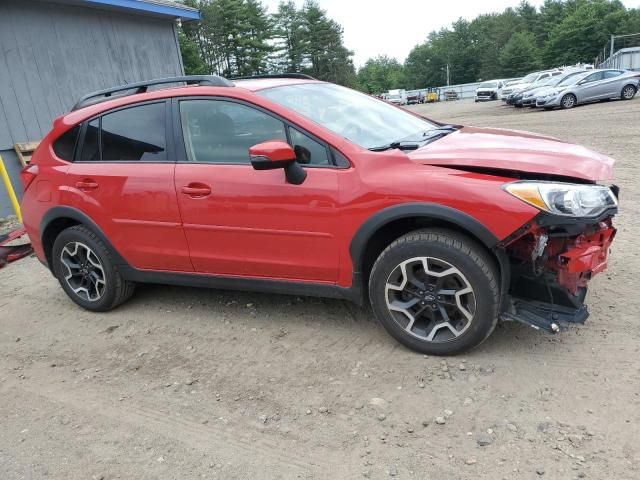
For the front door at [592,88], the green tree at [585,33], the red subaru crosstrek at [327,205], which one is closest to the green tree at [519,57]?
the green tree at [585,33]

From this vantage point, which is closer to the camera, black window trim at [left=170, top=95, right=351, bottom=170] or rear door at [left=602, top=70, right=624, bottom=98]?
black window trim at [left=170, top=95, right=351, bottom=170]

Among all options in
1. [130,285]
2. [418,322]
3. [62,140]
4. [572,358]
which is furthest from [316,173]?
[62,140]

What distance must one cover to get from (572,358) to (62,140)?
409 cm

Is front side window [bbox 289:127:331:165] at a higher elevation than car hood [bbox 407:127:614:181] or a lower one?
higher

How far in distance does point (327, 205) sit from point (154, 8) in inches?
365

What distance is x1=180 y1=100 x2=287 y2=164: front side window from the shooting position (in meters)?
3.40

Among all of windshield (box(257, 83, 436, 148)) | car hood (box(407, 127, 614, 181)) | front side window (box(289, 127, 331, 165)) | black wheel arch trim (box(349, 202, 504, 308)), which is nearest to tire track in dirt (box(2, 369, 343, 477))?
black wheel arch trim (box(349, 202, 504, 308))

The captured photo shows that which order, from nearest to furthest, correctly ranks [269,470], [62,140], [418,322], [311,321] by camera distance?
1. [269,470]
2. [418,322]
3. [311,321]
4. [62,140]

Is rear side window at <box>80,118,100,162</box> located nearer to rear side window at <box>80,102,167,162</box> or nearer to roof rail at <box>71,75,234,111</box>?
rear side window at <box>80,102,167,162</box>

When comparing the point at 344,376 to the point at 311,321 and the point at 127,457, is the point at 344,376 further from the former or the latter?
the point at 127,457

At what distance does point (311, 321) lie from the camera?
379cm

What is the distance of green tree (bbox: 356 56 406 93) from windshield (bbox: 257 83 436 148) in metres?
115

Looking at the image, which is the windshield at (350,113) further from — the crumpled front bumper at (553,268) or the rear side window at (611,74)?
the rear side window at (611,74)

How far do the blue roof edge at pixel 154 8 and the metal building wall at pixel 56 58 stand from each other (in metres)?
0.47
